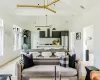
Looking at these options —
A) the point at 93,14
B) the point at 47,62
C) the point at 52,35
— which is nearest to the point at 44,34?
the point at 52,35

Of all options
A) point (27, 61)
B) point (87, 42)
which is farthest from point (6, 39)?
point (87, 42)

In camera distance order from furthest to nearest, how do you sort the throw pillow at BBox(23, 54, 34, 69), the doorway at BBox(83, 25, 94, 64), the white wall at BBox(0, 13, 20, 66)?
the doorway at BBox(83, 25, 94, 64), the white wall at BBox(0, 13, 20, 66), the throw pillow at BBox(23, 54, 34, 69)

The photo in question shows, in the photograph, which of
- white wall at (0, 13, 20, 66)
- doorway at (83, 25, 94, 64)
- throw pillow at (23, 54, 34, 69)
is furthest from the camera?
doorway at (83, 25, 94, 64)

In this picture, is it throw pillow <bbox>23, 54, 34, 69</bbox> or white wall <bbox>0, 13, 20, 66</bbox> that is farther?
white wall <bbox>0, 13, 20, 66</bbox>

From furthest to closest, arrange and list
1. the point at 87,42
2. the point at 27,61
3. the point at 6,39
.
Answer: the point at 87,42, the point at 6,39, the point at 27,61

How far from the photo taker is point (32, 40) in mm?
16438

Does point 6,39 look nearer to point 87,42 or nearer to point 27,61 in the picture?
point 27,61

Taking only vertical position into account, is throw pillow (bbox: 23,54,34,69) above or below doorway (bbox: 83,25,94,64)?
below

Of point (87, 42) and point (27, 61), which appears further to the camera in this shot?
point (87, 42)

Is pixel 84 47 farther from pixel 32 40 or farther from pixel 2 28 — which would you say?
pixel 32 40

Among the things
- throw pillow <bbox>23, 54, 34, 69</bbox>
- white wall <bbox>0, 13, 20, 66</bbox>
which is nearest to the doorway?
white wall <bbox>0, 13, 20, 66</bbox>

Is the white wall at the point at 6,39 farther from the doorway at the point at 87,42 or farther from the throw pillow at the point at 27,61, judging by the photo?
the doorway at the point at 87,42

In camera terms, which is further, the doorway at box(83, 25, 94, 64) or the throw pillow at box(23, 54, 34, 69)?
the doorway at box(83, 25, 94, 64)

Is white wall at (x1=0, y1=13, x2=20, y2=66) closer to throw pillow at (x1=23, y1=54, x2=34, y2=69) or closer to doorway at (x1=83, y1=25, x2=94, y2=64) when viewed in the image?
throw pillow at (x1=23, y1=54, x2=34, y2=69)
